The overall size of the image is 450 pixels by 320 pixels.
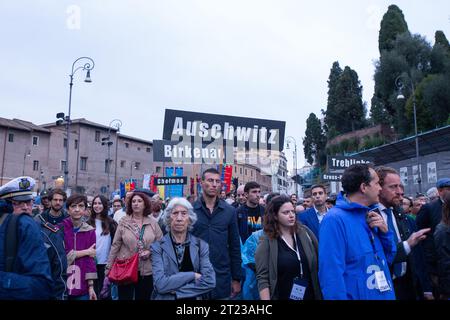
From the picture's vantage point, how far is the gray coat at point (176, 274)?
3955mm

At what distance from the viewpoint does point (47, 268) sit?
9.62ft

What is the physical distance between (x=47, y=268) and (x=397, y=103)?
137 ft

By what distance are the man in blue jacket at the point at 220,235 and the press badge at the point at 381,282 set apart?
7.24ft

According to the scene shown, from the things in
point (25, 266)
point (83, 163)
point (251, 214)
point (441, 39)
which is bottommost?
point (25, 266)

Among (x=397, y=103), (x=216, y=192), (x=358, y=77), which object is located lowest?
(x=216, y=192)

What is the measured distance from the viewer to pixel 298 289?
389cm

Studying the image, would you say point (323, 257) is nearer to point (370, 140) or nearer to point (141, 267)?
point (141, 267)

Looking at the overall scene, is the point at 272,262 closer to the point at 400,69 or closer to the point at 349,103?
the point at 400,69

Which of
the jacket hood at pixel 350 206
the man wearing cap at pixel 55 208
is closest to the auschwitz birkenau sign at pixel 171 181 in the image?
the man wearing cap at pixel 55 208

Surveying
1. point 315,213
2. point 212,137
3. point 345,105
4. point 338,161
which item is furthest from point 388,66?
point 315,213

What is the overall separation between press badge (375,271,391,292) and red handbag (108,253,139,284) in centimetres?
317

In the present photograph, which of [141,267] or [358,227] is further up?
[358,227]

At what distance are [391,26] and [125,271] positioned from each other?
47.9 m
